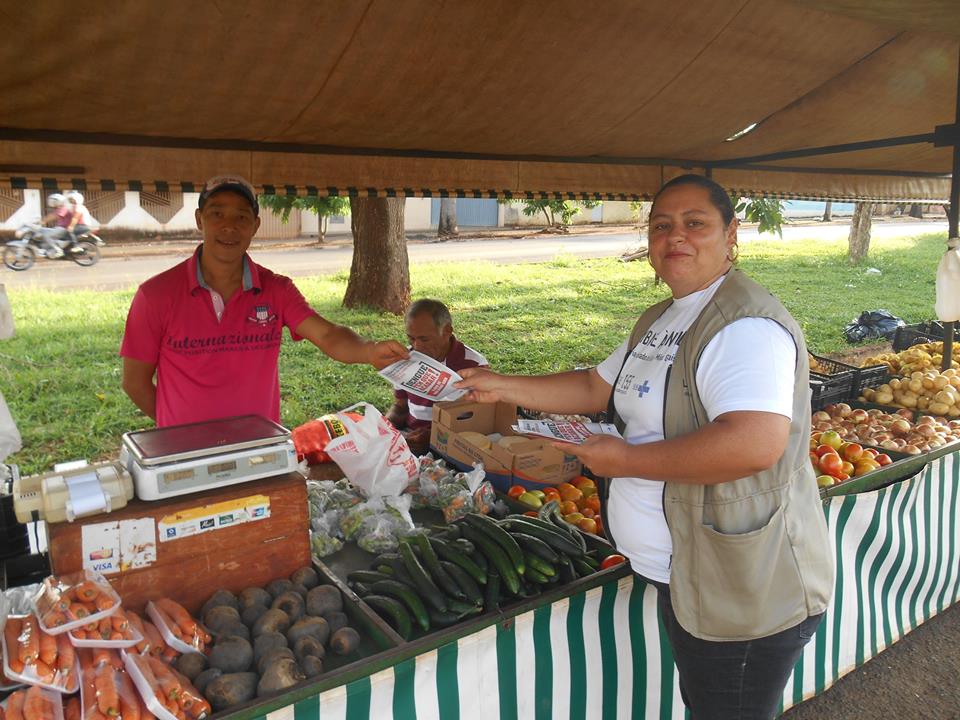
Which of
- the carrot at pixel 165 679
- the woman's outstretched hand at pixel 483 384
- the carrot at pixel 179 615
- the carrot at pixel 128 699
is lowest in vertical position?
the carrot at pixel 128 699

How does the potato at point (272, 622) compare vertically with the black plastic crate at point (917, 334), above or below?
below

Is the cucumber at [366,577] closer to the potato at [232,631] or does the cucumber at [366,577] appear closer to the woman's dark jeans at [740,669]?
the potato at [232,631]

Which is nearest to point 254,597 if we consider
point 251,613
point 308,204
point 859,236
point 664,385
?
point 251,613

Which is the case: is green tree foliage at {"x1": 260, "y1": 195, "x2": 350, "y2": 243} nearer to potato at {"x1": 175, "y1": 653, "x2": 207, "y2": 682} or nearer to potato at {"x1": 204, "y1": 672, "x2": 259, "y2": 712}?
potato at {"x1": 175, "y1": 653, "x2": 207, "y2": 682}

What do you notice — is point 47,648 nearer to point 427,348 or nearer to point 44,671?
point 44,671

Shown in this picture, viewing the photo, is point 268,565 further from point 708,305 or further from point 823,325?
point 823,325

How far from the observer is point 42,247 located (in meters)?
17.2

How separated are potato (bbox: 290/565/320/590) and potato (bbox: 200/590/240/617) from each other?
0.20 meters

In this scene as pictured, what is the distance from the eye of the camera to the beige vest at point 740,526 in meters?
→ 1.85

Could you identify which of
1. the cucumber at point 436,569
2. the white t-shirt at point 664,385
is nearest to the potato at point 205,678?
the cucumber at point 436,569

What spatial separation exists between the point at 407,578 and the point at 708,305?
4.22 ft

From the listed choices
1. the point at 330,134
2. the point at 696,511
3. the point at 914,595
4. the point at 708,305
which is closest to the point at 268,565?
the point at 696,511

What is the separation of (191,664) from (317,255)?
1936cm

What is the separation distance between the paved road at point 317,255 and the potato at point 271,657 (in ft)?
45.7
